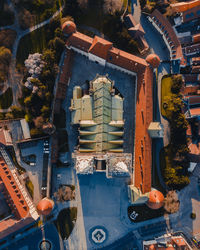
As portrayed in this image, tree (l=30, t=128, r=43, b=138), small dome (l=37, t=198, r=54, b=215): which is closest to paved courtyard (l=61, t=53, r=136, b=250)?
small dome (l=37, t=198, r=54, b=215)

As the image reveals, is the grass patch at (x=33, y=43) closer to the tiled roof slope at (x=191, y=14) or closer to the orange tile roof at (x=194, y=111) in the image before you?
the tiled roof slope at (x=191, y=14)

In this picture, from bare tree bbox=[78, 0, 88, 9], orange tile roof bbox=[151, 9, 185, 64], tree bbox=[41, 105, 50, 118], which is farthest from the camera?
orange tile roof bbox=[151, 9, 185, 64]

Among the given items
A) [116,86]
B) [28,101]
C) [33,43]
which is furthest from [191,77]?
[33,43]

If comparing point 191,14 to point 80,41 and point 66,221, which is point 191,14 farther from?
point 66,221

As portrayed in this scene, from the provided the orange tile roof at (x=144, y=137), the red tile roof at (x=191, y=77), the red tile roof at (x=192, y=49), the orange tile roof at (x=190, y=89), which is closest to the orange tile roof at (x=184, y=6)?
the red tile roof at (x=192, y=49)

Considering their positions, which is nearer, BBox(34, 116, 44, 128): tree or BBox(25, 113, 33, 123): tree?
BBox(34, 116, 44, 128): tree

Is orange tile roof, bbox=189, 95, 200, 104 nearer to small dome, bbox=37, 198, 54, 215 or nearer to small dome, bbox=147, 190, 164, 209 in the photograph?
small dome, bbox=147, 190, 164, 209

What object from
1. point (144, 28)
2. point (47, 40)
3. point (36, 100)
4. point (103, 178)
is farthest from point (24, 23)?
point (103, 178)
